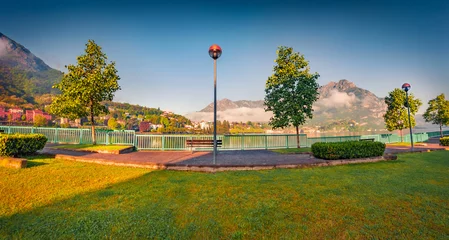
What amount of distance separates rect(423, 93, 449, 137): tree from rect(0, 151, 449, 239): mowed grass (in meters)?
33.1

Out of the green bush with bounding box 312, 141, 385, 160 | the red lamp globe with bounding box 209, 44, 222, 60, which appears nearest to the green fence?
the green bush with bounding box 312, 141, 385, 160

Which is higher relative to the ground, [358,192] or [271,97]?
[271,97]

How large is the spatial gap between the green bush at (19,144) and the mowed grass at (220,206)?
1.86 meters

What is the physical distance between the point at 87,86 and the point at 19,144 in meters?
6.88

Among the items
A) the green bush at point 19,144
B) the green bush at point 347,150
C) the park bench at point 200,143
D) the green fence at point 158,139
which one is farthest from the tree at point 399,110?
the green bush at point 19,144

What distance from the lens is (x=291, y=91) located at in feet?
53.2

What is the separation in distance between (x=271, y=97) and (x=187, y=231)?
15.2m

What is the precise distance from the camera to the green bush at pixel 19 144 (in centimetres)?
756

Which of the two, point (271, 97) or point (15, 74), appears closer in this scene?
point (271, 97)

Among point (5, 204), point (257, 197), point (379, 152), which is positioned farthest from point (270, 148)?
point (5, 204)

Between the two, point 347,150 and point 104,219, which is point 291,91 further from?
point 104,219

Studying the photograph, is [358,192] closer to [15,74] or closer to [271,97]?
[271,97]

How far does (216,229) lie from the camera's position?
3.04 metres

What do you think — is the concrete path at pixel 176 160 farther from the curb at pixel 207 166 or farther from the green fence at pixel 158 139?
the green fence at pixel 158 139
